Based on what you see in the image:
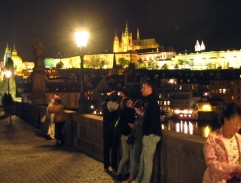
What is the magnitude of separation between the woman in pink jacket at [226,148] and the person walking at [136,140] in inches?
129

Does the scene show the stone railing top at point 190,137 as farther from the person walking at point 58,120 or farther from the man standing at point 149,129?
the person walking at point 58,120

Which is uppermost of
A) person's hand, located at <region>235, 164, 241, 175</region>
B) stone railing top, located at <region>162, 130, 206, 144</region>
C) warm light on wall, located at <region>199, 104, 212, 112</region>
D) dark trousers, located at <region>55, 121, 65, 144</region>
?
stone railing top, located at <region>162, 130, 206, 144</region>

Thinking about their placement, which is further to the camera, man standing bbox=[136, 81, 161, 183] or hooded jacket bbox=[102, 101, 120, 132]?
hooded jacket bbox=[102, 101, 120, 132]

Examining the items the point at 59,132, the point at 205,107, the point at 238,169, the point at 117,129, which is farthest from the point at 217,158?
the point at 205,107

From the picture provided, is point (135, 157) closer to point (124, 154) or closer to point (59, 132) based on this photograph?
point (124, 154)

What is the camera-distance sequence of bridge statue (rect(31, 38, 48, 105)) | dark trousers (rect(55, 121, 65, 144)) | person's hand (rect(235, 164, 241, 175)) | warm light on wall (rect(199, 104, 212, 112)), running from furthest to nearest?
warm light on wall (rect(199, 104, 212, 112))
bridge statue (rect(31, 38, 48, 105))
dark trousers (rect(55, 121, 65, 144))
person's hand (rect(235, 164, 241, 175))

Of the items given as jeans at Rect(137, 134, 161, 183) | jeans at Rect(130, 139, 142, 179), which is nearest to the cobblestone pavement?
jeans at Rect(130, 139, 142, 179)

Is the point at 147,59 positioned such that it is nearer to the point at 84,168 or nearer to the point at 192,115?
the point at 192,115

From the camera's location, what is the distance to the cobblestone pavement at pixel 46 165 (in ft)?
29.2

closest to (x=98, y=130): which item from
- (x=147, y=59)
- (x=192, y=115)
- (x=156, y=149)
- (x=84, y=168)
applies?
(x=84, y=168)

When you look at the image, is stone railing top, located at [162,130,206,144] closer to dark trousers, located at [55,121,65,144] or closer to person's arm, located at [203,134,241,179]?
person's arm, located at [203,134,241,179]

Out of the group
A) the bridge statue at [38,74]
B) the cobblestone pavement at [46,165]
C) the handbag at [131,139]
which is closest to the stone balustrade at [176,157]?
the handbag at [131,139]

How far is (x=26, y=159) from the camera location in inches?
455

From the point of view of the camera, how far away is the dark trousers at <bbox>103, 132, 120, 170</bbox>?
9.64 m
